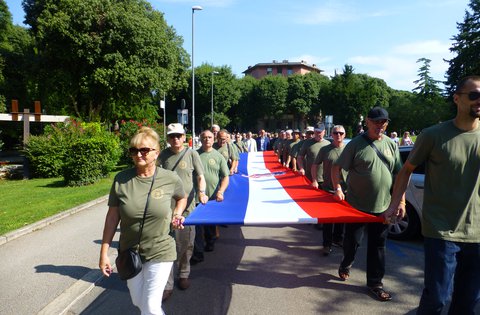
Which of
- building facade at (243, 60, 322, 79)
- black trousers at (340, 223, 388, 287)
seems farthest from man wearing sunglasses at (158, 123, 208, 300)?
building facade at (243, 60, 322, 79)

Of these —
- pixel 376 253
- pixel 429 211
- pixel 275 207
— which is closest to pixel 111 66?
pixel 275 207

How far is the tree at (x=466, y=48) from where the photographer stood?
136 feet

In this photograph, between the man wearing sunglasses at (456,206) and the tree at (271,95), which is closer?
the man wearing sunglasses at (456,206)

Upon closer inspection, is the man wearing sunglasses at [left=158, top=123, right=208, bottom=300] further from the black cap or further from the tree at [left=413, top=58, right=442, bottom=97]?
the tree at [left=413, top=58, right=442, bottom=97]

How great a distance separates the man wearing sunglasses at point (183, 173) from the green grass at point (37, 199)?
398 centimetres

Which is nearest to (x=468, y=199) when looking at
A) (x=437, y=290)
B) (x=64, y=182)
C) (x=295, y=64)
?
(x=437, y=290)

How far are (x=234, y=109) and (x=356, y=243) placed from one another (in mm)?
67698

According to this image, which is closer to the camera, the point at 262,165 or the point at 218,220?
the point at 218,220

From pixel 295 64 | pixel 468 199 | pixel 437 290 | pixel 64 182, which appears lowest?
pixel 64 182

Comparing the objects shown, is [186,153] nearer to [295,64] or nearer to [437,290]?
[437,290]

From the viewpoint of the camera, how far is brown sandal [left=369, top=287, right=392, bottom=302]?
4.10 meters

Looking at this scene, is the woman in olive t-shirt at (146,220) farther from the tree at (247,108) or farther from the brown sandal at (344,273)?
the tree at (247,108)

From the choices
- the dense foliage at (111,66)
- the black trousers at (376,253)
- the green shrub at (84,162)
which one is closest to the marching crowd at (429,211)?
the black trousers at (376,253)

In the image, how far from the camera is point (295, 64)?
333 feet
